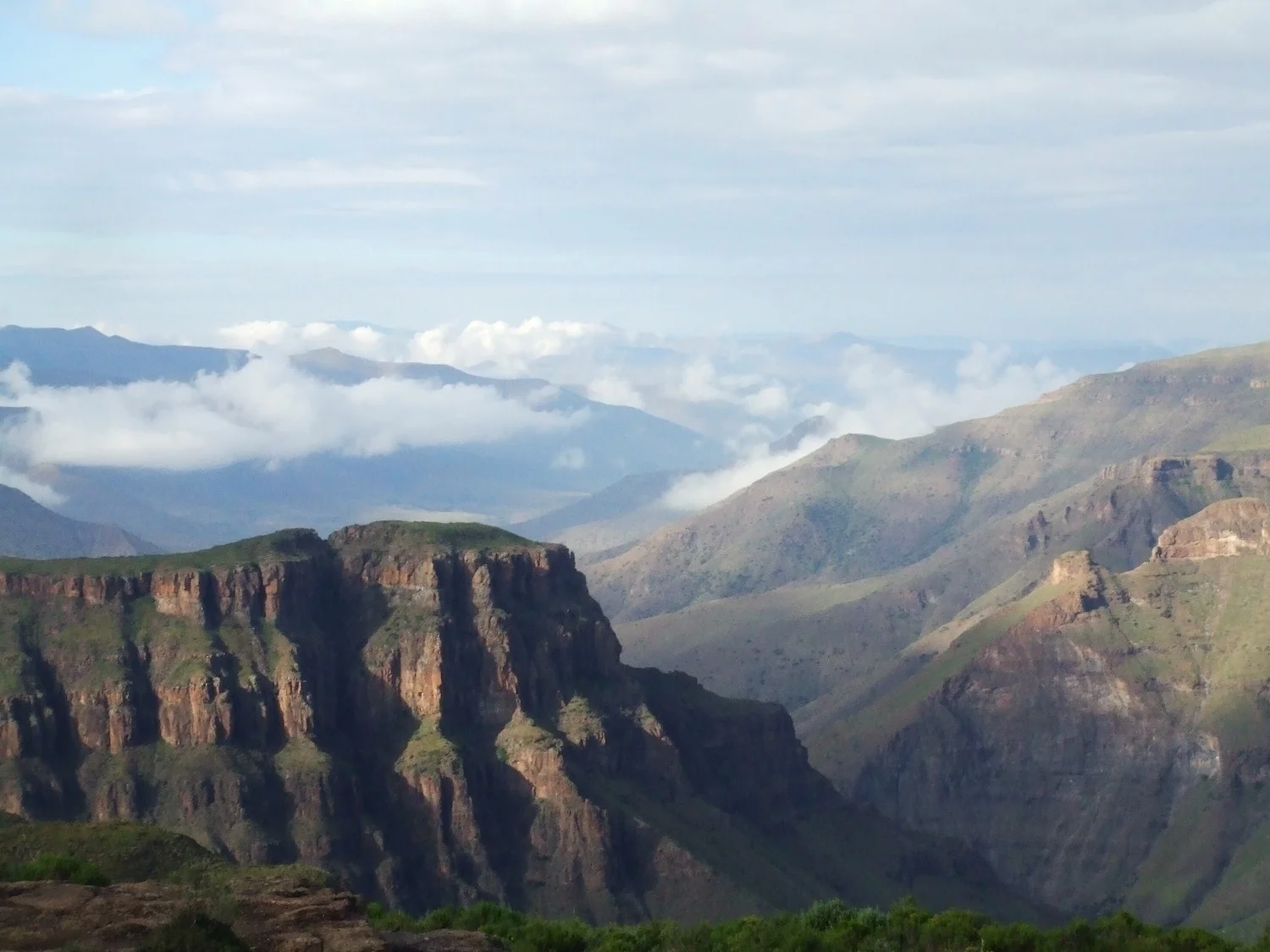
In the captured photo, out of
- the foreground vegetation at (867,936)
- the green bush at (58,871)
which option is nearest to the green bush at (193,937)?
the green bush at (58,871)

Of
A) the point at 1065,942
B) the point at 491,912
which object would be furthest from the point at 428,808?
the point at 1065,942

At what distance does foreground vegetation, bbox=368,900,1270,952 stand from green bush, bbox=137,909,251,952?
23.7 m

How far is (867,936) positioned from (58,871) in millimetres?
44796

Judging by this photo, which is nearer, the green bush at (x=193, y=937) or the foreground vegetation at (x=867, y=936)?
the green bush at (x=193, y=937)

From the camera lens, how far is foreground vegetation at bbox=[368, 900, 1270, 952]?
106938 millimetres

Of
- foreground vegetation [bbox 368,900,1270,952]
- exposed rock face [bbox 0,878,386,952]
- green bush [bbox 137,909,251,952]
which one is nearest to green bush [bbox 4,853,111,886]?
exposed rock face [bbox 0,878,386,952]

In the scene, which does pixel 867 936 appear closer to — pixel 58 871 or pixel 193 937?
pixel 193 937

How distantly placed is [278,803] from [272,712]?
10.0 metres

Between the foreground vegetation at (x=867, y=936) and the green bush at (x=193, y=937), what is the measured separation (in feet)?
77.7

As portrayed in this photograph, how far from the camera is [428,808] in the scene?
199875 mm

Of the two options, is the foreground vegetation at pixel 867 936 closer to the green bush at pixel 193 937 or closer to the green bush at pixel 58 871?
the green bush at pixel 58 871

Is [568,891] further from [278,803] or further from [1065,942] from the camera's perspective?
[1065,942]

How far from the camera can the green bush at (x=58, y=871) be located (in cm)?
10575

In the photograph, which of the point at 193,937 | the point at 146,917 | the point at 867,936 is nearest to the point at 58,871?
the point at 146,917
